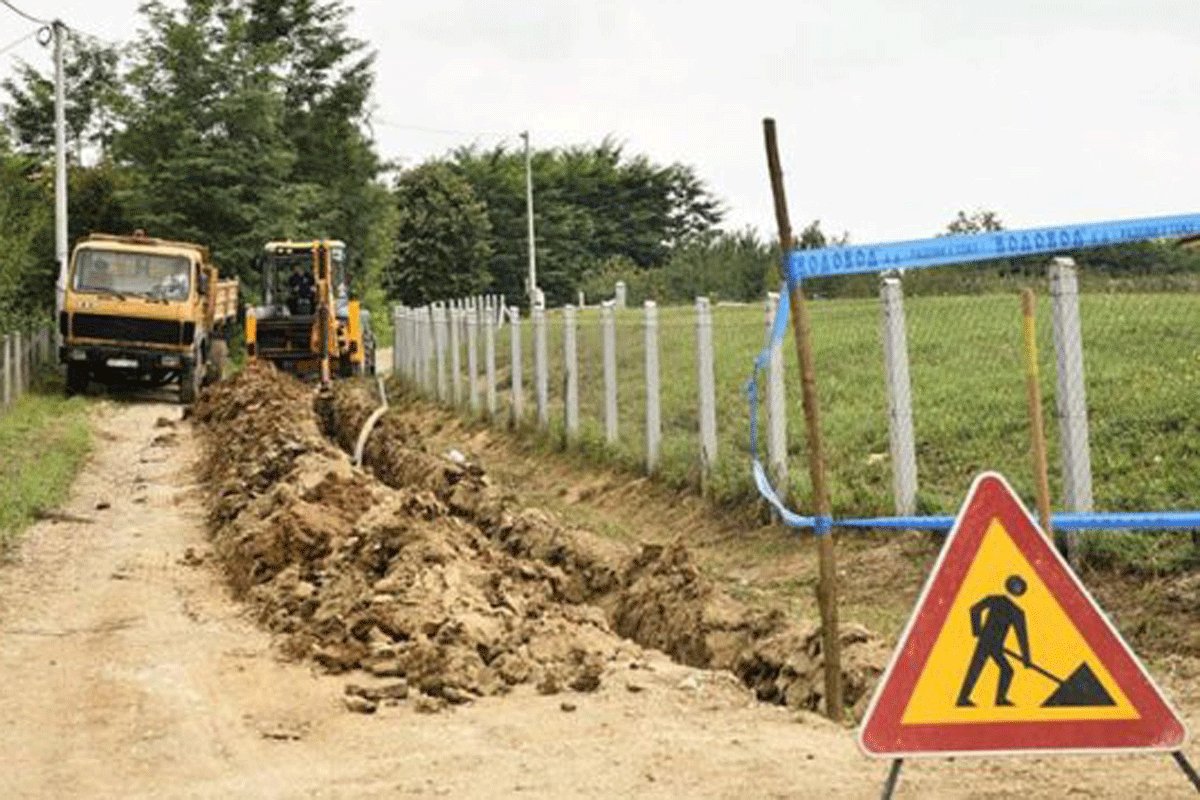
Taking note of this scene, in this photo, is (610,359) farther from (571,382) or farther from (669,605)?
(669,605)

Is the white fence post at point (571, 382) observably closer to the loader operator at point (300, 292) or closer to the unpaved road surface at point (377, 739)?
the unpaved road surface at point (377, 739)

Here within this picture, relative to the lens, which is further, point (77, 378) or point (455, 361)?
point (77, 378)

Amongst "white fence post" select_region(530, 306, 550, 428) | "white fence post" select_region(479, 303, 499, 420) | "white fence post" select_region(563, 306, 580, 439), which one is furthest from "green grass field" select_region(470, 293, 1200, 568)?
"white fence post" select_region(479, 303, 499, 420)

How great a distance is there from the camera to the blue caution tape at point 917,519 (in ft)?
32.3

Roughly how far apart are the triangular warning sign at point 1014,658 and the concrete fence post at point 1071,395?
4.96m

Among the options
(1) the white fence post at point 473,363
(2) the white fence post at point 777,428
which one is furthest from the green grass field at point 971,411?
(1) the white fence post at point 473,363

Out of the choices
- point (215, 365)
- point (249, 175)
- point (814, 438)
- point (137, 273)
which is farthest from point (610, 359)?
point (249, 175)

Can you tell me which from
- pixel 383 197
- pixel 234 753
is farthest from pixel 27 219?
pixel 234 753

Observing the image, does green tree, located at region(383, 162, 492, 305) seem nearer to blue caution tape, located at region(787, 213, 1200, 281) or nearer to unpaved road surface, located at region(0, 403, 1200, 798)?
blue caution tape, located at region(787, 213, 1200, 281)

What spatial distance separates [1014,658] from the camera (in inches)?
227

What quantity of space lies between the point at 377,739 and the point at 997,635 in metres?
2.81

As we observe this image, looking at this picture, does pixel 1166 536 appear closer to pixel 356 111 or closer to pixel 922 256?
pixel 922 256

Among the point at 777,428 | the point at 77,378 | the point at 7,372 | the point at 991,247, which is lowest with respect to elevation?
the point at 777,428

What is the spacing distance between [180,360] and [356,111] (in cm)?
2700
